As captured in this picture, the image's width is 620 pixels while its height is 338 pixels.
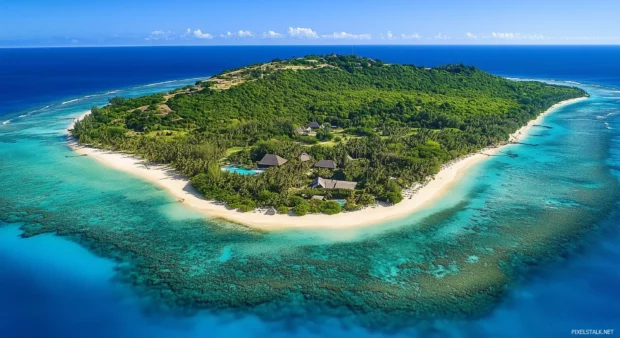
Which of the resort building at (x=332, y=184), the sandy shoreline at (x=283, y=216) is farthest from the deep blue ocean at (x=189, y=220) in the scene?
the resort building at (x=332, y=184)

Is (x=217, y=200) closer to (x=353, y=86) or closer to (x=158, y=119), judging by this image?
(x=158, y=119)

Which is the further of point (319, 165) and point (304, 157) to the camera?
point (304, 157)

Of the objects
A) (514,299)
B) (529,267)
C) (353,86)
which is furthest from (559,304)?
(353,86)

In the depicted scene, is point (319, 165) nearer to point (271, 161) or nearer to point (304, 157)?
point (304, 157)

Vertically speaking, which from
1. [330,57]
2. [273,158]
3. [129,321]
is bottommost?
[129,321]

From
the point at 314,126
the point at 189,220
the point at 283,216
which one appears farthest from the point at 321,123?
the point at 189,220

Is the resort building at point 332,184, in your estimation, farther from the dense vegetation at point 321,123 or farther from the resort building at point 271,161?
the resort building at point 271,161

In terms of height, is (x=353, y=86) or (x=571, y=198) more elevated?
(x=353, y=86)
